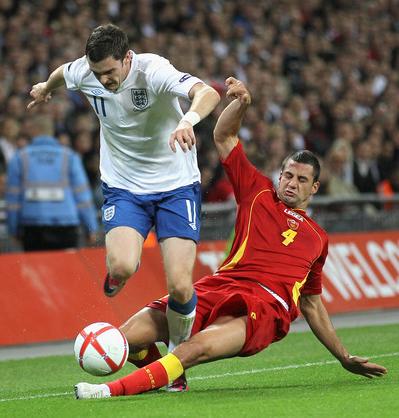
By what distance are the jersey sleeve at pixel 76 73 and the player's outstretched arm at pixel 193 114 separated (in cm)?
92

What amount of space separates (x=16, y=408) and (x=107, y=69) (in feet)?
7.33

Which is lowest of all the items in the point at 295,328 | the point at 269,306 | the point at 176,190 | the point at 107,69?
the point at 295,328

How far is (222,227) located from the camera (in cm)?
1405

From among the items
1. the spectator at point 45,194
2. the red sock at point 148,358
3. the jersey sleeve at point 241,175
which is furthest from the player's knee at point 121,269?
the spectator at point 45,194

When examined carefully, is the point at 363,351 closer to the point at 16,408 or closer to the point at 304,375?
the point at 304,375

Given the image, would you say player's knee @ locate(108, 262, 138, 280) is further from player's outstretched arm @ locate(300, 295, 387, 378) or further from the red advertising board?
the red advertising board

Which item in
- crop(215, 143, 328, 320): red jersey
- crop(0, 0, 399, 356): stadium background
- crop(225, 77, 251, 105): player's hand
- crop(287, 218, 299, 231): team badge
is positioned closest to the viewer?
crop(225, 77, 251, 105): player's hand

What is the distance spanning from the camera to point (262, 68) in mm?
19000

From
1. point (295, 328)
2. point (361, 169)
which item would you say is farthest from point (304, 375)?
point (361, 169)

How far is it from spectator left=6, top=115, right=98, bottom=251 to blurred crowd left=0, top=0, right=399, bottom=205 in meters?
1.09

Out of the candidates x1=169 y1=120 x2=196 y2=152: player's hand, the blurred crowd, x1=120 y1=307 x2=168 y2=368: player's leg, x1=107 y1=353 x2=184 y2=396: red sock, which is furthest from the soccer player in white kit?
the blurred crowd

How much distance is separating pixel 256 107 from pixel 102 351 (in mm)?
10996

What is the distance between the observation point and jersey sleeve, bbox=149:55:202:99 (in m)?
7.55

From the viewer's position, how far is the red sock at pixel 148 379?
7051 mm
